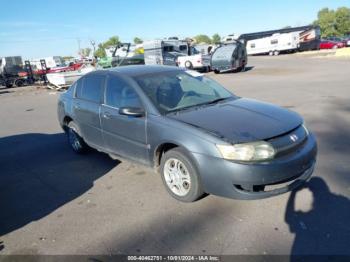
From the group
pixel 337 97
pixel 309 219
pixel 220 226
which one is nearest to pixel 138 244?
pixel 220 226

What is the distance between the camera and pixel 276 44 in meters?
45.6

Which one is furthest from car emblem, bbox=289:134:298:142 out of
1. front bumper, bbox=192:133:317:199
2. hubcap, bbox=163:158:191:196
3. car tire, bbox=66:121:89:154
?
car tire, bbox=66:121:89:154

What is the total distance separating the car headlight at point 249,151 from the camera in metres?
3.38

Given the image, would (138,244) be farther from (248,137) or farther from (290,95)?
(290,95)

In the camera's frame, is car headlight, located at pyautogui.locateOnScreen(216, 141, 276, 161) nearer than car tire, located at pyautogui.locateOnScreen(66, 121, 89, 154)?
Yes

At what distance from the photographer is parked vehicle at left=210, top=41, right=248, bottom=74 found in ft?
75.7

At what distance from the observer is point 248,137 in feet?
11.3

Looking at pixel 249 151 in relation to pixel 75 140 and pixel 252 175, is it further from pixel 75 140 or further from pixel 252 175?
pixel 75 140

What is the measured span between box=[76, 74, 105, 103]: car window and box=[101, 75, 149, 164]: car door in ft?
0.76

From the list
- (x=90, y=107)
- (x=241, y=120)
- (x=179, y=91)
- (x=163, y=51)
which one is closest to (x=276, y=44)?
(x=163, y=51)

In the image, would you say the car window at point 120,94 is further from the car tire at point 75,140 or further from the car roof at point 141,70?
the car tire at point 75,140

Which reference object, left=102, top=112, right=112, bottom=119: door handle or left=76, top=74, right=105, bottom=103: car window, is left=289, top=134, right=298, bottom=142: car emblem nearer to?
left=102, top=112, right=112, bottom=119: door handle

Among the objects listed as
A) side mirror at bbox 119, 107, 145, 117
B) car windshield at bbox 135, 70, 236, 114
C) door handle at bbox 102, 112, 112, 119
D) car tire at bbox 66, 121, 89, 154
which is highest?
car windshield at bbox 135, 70, 236, 114

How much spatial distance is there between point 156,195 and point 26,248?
1.60 meters
